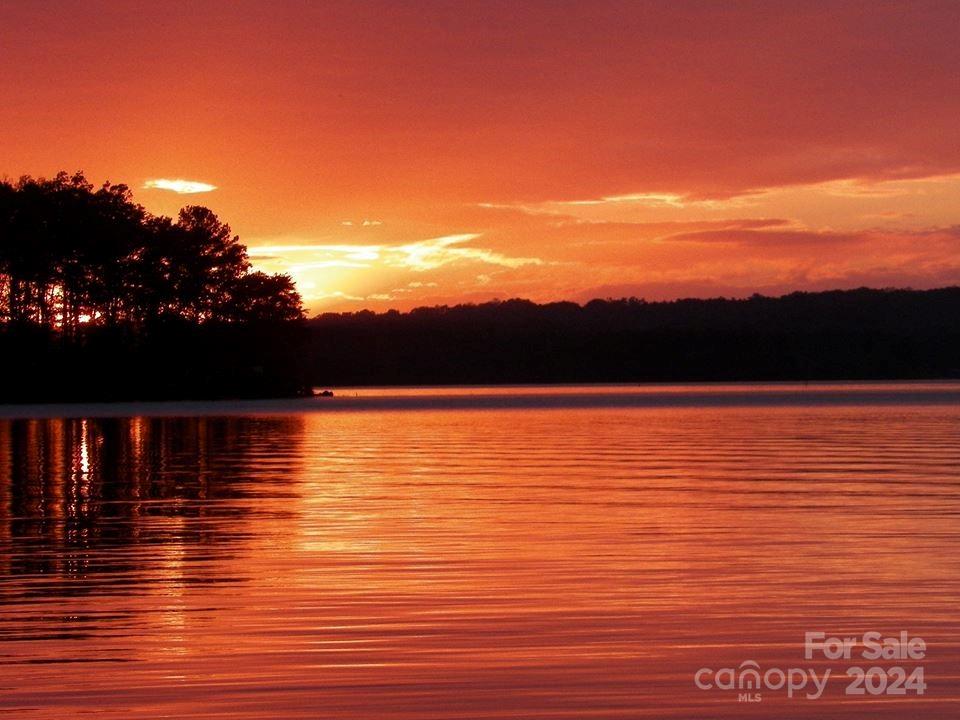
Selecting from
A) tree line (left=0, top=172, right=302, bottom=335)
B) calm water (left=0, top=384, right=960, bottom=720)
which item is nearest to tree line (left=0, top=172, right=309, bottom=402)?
tree line (left=0, top=172, right=302, bottom=335)

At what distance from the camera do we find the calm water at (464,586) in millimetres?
8617

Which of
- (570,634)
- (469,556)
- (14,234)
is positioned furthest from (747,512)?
(14,234)

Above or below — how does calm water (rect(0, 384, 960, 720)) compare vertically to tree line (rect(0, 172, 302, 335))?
below

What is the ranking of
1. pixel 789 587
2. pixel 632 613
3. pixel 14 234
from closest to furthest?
pixel 632 613, pixel 789 587, pixel 14 234

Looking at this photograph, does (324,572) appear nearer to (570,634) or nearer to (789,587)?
(570,634)

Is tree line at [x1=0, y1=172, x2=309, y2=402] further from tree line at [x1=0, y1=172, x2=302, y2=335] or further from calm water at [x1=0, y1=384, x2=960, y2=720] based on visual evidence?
calm water at [x1=0, y1=384, x2=960, y2=720]

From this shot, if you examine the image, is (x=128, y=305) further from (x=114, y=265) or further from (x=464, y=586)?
(x=464, y=586)

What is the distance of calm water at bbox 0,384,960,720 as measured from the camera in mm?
8617

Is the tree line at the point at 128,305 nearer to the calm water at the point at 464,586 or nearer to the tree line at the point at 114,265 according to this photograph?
the tree line at the point at 114,265

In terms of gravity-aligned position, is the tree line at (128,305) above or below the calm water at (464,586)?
above

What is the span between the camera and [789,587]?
1238 cm

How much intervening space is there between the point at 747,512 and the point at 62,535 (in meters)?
9.64

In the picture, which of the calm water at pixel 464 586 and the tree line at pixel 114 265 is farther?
the tree line at pixel 114 265

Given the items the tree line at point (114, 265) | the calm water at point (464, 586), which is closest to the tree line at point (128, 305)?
the tree line at point (114, 265)
